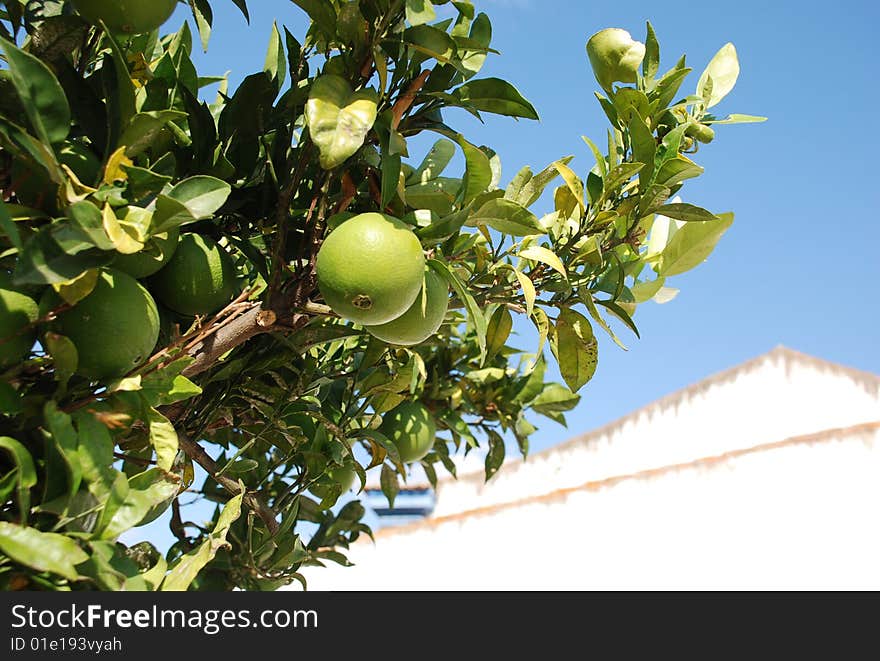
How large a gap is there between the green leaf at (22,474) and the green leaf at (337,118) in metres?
0.36

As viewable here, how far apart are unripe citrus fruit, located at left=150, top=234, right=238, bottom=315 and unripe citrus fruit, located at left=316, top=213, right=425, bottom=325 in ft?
0.43

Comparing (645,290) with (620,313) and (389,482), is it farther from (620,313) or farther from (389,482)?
(389,482)

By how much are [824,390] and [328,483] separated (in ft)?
12.8

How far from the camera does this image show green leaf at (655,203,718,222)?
990 millimetres

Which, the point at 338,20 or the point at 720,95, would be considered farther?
the point at 720,95

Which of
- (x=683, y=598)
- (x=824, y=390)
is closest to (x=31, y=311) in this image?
(x=683, y=598)

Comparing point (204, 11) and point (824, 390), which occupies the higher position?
point (824, 390)

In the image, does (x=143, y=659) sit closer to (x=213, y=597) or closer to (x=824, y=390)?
(x=213, y=597)

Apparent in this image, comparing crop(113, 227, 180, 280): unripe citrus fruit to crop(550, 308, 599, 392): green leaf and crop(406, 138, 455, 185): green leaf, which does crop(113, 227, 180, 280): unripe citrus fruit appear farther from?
crop(550, 308, 599, 392): green leaf

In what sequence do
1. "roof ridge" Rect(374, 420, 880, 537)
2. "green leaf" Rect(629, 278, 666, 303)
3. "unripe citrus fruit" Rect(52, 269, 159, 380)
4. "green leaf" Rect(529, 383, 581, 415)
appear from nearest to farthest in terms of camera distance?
"unripe citrus fruit" Rect(52, 269, 159, 380), "green leaf" Rect(629, 278, 666, 303), "green leaf" Rect(529, 383, 581, 415), "roof ridge" Rect(374, 420, 880, 537)

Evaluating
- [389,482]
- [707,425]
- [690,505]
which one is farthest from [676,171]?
[707,425]

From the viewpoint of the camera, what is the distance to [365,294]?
32.5 inches

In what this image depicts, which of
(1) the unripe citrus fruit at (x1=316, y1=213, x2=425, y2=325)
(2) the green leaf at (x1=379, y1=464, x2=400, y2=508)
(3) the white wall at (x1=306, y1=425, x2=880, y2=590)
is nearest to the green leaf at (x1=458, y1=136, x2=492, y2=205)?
(1) the unripe citrus fruit at (x1=316, y1=213, x2=425, y2=325)

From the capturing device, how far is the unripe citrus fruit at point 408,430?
1425 millimetres
